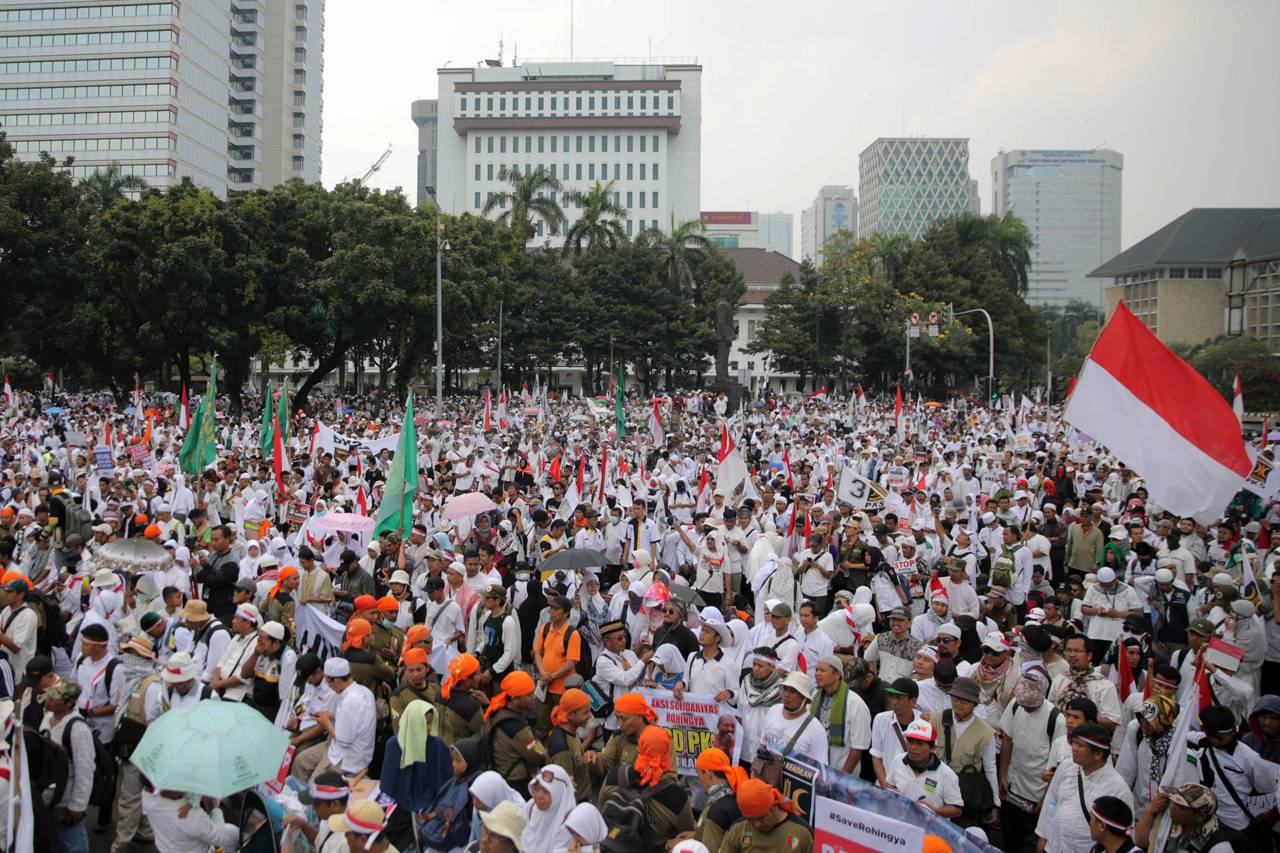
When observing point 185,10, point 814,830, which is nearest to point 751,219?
point 185,10

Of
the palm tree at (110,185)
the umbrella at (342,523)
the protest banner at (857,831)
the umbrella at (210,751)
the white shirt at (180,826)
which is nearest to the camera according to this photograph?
the protest banner at (857,831)

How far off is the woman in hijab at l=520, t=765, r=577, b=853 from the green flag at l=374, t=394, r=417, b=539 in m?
7.25

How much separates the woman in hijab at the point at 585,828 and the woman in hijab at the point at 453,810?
3.42 feet

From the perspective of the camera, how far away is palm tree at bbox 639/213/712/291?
62.0m

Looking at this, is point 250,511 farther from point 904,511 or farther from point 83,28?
point 83,28

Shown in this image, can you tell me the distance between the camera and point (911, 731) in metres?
5.56

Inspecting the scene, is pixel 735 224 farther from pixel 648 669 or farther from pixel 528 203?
pixel 648 669

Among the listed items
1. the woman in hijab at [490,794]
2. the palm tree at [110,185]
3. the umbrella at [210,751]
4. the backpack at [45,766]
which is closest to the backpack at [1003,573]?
the woman in hijab at [490,794]

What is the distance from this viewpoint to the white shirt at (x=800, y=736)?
581cm

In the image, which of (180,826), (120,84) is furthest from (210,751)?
(120,84)

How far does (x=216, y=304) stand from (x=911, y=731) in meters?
38.3

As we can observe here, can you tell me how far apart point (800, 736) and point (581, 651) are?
2250mm

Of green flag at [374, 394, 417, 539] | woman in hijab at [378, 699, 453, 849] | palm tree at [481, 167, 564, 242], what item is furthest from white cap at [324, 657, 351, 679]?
palm tree at [481, 167, 564, 242]

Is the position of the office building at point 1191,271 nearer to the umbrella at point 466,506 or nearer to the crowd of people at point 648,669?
the crowd of people at point 648,669
